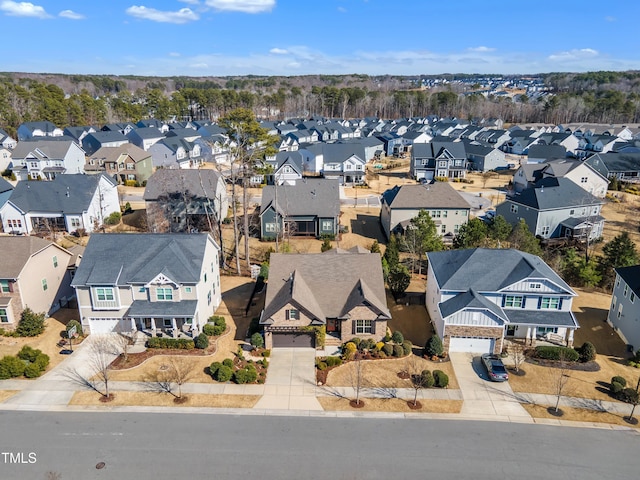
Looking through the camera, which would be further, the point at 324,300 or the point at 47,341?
the point at 324,300

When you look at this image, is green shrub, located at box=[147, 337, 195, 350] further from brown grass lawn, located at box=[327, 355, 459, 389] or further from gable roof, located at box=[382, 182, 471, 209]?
gable roof, located at box=[382, 182, 471, 209]

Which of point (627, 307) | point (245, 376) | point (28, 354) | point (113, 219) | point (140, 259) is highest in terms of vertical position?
point (140, 259)

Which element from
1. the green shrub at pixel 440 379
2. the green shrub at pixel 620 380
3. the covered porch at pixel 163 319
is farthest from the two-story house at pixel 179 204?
the green shrub at pixel 620 380

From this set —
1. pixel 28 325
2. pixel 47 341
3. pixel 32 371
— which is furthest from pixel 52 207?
pixel 32 371

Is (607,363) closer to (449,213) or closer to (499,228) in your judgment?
(499,228)

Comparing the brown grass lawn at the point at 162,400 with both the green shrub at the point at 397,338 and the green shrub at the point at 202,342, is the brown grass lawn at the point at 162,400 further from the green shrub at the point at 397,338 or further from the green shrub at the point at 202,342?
the green shrub at the point at 397,338

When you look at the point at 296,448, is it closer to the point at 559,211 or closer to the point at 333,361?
the point at 333,361
